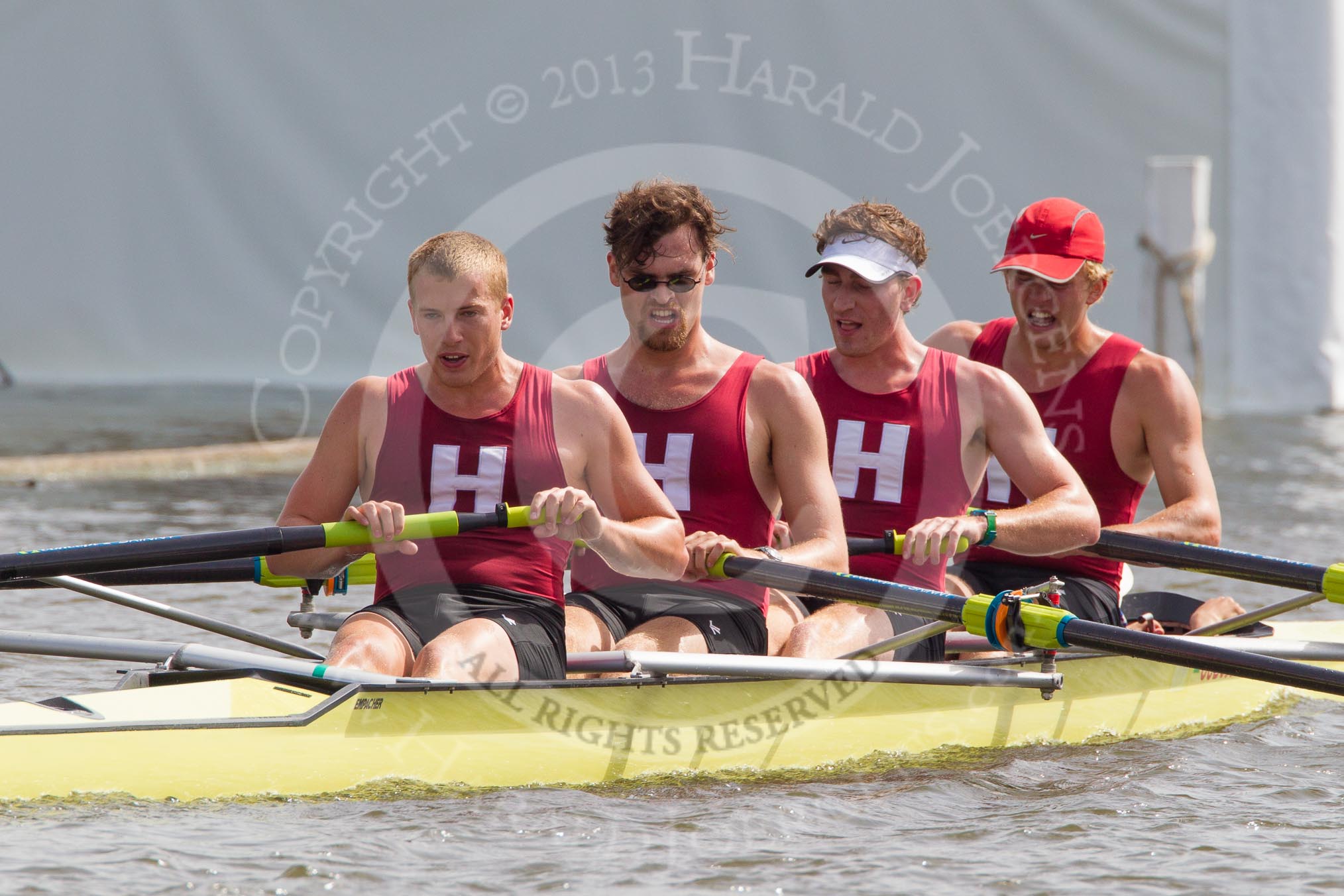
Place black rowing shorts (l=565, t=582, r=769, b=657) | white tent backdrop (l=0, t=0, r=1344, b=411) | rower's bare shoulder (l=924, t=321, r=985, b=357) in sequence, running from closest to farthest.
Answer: black rowing shorts (l=565, t=582, r=769, b=657) < rower's bare shoulder (l=924, t=321, r=985, b=357) < white tent backdrop (l=0, t=0, r=1344, b=411)

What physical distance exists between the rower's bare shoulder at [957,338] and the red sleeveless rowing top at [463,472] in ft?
5.78

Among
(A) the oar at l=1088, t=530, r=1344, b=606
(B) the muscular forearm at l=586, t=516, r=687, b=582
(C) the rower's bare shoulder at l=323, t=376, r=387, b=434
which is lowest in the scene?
(B) the muscular forearm at l=586, t=516, r=687, b=582

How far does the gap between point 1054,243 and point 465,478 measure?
80.0 inches

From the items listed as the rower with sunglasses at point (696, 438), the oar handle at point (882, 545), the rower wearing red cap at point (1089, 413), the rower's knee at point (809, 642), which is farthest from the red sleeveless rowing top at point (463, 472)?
the rower wearing red cap at point (1089, 413)

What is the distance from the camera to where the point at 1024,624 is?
149 inches

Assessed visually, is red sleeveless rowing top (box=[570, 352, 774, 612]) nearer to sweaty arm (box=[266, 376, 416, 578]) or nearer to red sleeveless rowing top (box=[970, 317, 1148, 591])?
sweaty arm (box=[266, 376, 416, 578])

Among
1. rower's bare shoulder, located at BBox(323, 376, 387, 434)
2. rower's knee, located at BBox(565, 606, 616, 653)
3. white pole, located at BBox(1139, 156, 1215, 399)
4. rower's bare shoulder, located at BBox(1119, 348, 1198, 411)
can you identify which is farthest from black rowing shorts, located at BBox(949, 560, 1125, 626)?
white pole, located at BBox(1139, 156, 1215, 399)

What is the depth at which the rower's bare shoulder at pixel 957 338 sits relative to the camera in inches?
202

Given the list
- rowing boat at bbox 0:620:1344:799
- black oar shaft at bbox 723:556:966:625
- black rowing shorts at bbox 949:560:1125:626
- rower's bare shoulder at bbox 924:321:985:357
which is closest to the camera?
rowing boat at bbox 0:620:1344:799

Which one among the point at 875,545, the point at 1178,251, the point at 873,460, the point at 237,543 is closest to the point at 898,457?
the point at 873,460

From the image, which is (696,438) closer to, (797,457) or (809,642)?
(797,457)

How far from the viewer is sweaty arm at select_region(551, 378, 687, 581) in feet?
12.2

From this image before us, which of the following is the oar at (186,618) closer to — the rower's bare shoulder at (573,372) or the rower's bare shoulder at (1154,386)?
the rower's bare shoulder at (573,372)

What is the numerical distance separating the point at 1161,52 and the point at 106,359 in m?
8.06
